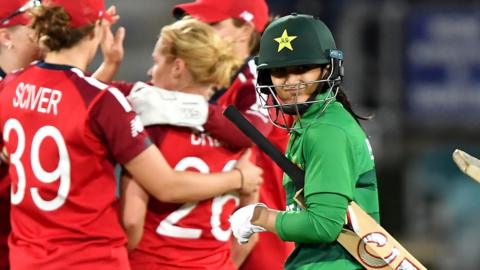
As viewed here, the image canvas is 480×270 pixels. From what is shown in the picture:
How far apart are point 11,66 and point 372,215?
170 centimetres

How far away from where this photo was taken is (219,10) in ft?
18.1

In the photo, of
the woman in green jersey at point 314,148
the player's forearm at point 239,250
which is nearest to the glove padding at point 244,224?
the woman in green jersey at point 314,148

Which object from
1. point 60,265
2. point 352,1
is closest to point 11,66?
point 60,265

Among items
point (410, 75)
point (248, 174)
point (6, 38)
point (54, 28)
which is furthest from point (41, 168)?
point (410, 75)

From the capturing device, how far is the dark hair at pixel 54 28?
4480mm

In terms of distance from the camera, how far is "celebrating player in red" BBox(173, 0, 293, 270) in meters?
A: 5.17

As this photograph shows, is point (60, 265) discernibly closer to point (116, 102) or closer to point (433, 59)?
point (116, 102)

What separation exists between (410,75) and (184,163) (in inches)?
228

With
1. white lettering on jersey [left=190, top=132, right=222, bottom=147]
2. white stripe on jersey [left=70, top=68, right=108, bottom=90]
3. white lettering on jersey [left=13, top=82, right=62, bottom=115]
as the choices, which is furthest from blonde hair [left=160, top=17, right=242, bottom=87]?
white lettering on jersey [left=13, top=82, right=62, bottom=115]

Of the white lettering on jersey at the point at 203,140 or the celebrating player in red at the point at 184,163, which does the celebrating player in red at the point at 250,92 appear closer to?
the white lettering on jersey at the point at 203,140

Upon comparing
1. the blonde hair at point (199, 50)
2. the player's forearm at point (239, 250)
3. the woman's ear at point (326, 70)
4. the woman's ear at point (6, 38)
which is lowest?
the player's forearm at point (239, 250)

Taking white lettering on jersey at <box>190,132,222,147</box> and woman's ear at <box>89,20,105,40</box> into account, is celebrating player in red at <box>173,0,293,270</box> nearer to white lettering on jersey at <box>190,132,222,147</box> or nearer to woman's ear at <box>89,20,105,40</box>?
white lettering on jersey at <box>190,132,222,147</box>

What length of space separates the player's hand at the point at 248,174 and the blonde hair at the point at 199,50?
0.33m

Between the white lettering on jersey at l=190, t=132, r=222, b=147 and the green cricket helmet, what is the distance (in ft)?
2.36
